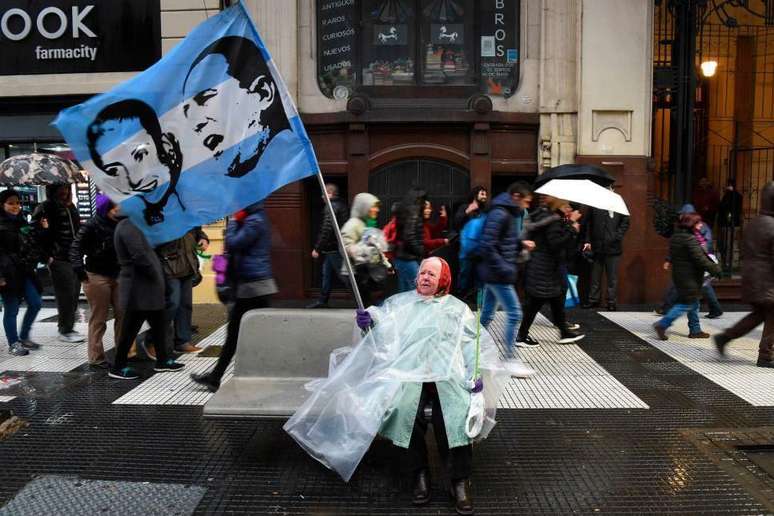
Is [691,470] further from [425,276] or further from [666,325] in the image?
[666,325]

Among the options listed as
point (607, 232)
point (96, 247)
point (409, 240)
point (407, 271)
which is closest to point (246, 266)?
point (96, 247)

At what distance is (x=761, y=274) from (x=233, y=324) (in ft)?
16.5

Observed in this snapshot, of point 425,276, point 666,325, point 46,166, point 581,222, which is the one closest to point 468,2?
point 581,222

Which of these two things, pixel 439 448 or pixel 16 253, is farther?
pixel 16 253

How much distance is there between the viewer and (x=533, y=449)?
4895mm

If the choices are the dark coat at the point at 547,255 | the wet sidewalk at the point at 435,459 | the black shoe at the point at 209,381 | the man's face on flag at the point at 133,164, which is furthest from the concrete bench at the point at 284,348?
the dark coat at the point at 547,255

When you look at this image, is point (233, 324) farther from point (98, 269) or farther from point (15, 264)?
point (15, 264)

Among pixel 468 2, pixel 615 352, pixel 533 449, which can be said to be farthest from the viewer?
pixel 468 2

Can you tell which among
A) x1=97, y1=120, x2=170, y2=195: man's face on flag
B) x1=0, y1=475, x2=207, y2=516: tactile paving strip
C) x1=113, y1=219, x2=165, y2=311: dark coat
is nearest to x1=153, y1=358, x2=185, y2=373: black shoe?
x1=113, y1=219, x2=165, y2=311: dark coat

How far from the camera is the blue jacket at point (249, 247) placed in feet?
18.3

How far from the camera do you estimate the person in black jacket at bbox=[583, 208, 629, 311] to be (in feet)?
33.4

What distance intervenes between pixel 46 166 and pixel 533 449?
7.48m

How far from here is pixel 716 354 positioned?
760 cm

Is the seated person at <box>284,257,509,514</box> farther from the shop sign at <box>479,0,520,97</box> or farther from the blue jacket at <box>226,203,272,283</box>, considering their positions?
the shop sign at <box>479,0,520,97</box>
